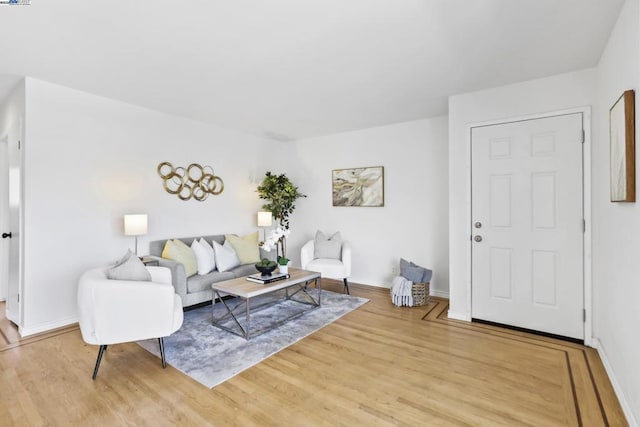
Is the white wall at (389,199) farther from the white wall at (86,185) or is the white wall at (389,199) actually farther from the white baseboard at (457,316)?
the white wall at (86,185)

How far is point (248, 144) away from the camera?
212 inches

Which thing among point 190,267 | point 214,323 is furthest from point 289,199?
point 214,323

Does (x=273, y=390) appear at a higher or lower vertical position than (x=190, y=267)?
lower

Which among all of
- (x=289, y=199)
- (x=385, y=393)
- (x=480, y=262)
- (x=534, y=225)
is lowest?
(x=385, y=393)

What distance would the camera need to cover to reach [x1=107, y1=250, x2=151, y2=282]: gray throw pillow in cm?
245

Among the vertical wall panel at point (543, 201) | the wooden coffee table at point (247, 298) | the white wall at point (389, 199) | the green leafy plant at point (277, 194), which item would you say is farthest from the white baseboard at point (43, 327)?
the vertical wall panel at point (543, 201)

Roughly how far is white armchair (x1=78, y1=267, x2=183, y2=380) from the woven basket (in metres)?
2.78

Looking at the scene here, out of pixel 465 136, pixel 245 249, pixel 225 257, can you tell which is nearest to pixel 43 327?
pixel 225 257

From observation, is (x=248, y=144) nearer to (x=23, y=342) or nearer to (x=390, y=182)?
(x=390, y=182)

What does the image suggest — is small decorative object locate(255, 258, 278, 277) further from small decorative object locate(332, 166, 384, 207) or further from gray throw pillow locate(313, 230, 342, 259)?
small decorative object locate(332, 166, 384, 207)

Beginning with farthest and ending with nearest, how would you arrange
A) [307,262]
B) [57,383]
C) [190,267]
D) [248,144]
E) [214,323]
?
[248,144] → [307,262] → [190,267] → [214,323] → [57,383]

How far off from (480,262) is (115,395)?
3.41 metres

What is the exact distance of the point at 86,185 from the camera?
3457mm

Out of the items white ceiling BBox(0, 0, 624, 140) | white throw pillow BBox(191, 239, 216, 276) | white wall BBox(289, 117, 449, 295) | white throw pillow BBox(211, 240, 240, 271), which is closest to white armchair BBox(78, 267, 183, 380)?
white throw pillow BBox(191, 239, 216, 276)
